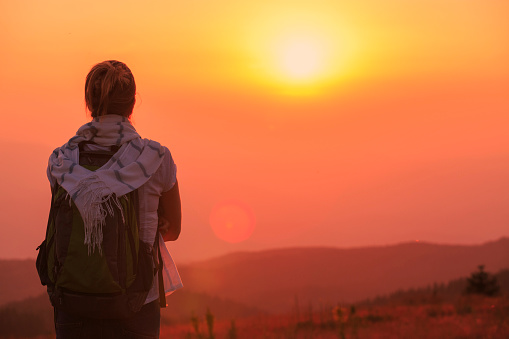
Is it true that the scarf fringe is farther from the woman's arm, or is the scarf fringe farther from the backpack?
the woman's arm

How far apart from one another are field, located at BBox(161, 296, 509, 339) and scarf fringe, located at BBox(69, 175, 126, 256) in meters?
3.67

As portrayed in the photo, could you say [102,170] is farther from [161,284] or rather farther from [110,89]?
[161,284]

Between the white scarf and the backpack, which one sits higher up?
the white scarf

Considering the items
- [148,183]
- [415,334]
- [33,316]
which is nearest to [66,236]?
[148,183]

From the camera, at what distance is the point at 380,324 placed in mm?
12727

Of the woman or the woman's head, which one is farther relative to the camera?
the woman's head

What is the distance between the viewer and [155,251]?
3.63m

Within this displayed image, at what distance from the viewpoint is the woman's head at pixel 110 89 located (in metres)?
3.53

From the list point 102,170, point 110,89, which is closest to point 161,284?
point 102,170

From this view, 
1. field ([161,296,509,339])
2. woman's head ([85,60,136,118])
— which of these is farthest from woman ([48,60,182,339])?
field ([161,296,509,339])

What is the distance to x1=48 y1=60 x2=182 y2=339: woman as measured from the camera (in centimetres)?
341

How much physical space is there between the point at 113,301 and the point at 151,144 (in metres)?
0.96

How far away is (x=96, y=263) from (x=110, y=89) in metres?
1.02

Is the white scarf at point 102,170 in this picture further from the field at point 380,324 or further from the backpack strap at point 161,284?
the field at point 380,324
